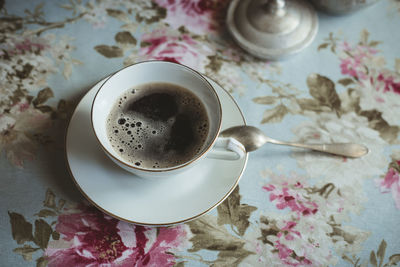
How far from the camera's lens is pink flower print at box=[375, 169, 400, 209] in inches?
30.4

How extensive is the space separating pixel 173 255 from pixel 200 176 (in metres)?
0.16

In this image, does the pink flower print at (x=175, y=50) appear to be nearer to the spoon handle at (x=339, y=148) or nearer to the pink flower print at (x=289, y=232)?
the spoon handle at (x=339, y=148)

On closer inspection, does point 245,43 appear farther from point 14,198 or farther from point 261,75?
point 14,198


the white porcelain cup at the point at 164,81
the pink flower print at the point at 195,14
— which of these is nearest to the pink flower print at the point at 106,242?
the white porcelain cup at the point at 164,81

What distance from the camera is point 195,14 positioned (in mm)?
995

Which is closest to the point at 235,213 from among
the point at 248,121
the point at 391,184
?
the point at 248,121

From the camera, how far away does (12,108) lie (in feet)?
2.67

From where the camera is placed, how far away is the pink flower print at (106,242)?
25.9 inches

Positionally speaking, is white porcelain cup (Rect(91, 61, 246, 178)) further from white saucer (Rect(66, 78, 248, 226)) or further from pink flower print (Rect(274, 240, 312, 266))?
pink flower print (Rect(274, 240, 312, 266))

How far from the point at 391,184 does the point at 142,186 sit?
554mm

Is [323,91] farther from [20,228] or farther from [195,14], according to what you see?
[20,228]

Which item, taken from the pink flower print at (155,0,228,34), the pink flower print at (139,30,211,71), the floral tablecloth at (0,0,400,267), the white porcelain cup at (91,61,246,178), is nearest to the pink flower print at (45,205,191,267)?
the floral tablecloth at (0,0,400,267)

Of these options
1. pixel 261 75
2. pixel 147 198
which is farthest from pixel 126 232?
pixel 261 75

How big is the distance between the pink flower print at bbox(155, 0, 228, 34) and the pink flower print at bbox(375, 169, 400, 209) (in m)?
0.58
